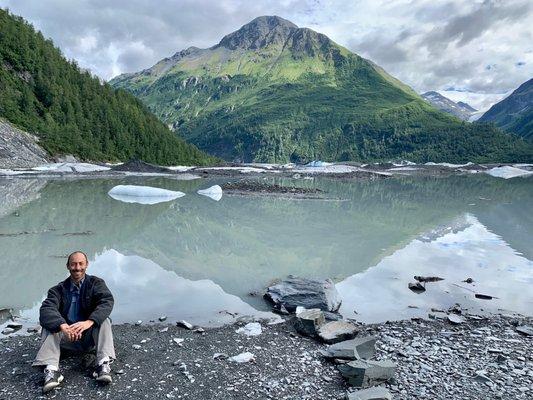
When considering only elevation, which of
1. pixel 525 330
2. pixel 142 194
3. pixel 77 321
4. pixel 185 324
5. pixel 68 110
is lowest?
pixel 525 330

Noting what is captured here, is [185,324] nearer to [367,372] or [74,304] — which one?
[74,304]

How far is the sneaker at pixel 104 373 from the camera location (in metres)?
7.15

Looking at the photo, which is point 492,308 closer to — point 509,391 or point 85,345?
point 509,391

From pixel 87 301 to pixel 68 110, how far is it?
96458mm

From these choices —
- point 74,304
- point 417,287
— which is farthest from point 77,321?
point 417,287

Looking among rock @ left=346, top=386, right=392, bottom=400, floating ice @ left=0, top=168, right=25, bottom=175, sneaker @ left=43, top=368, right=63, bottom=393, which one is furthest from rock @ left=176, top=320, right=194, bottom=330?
floating ice @ left=0, top=168, right=25, bottom=175

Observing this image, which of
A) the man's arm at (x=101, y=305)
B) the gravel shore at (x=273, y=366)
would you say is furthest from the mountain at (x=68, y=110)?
the man's arm at (x=101, y=305)

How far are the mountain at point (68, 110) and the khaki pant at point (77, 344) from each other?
75390mm

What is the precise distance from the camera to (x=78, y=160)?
7912 centimetres

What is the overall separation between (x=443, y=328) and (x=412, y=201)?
35.3 metres

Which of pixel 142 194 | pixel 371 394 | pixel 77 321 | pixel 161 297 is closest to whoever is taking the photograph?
pixel 371 394

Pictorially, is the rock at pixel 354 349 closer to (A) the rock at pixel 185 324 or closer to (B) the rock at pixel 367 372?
(B) the rock at pixel 367 372

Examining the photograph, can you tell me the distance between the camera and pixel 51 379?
7.00m

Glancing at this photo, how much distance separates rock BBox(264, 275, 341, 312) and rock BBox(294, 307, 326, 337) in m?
1.32
